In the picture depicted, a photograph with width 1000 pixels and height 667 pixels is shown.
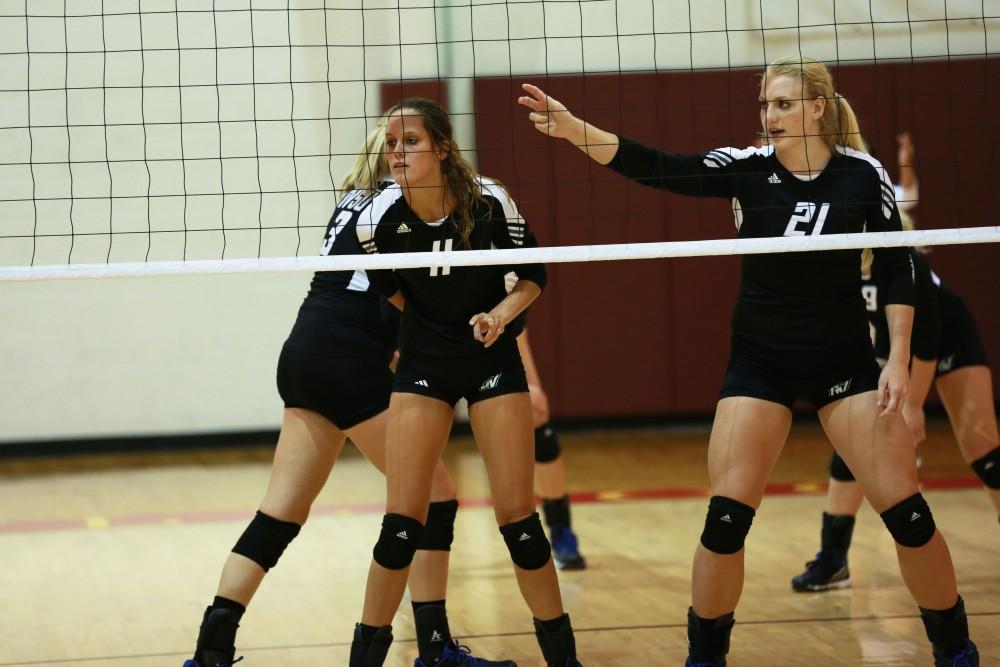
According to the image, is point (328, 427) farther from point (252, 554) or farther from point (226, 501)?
point (226, 501)

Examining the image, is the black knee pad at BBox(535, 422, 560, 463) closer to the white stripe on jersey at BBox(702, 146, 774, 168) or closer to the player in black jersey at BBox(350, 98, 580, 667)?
the player in black jersey at BBox(350, 98, 580, 667)

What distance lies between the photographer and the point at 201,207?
29.3ft

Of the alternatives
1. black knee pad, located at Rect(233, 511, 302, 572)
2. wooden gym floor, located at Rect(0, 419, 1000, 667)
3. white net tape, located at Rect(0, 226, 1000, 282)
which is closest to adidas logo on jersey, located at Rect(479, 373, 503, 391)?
white net tape, located at Rect(0, 226, 1000, 282)

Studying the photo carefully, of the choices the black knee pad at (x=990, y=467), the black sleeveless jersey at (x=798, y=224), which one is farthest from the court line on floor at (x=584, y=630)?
the black sleeveless jersey at (x=798, y=224)

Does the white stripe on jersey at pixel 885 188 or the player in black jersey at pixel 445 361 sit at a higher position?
the white stripe on jersey at pixel 885 188

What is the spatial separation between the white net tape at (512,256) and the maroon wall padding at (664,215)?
5165 millimetres

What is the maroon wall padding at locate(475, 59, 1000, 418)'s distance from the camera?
914 centimetres

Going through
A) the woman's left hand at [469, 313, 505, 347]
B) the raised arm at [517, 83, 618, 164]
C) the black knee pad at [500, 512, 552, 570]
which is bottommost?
the black knee pad at [500, 512, 552, 570]

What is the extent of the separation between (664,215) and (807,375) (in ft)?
16.9

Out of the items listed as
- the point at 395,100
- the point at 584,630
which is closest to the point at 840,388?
the point at 584,630

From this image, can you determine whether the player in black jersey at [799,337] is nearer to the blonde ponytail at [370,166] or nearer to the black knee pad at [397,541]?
the blonde ponytail at [370,166]

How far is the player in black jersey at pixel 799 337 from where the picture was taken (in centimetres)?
371

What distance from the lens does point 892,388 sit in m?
3.64

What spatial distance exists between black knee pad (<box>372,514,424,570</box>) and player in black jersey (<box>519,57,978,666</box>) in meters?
0.89
